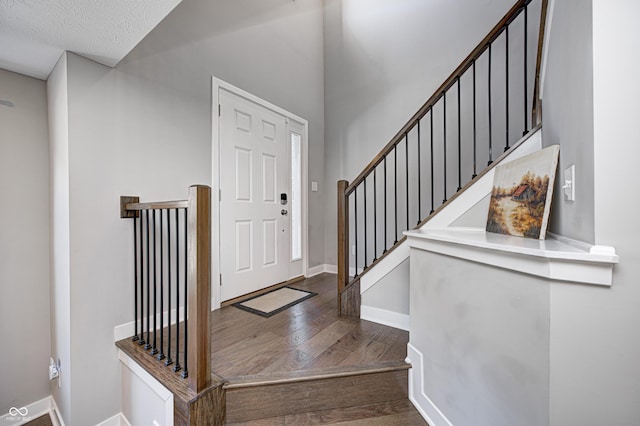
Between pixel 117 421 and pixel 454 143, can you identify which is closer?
pixel 117 421

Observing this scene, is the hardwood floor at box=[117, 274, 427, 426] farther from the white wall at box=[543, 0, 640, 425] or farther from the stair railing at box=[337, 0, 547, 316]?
the white wall at box=[543, 0, 640, 425]

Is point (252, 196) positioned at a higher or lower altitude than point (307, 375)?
higher

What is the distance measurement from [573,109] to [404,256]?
1334mm

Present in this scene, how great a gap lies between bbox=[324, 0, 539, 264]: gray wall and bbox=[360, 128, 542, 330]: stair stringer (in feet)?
3.82

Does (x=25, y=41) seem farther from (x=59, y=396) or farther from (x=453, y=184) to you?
(x=453, y=184)

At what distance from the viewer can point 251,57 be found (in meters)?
2.74

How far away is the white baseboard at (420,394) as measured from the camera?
131cm

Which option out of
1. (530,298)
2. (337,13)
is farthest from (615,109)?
(337,13)

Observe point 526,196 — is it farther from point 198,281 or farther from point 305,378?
point 198,281

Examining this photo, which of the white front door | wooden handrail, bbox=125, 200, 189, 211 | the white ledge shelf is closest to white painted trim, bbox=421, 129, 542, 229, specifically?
the white ledge shelf

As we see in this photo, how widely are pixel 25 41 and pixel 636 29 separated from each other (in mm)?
2545

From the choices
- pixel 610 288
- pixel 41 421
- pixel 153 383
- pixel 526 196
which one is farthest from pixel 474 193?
pixel 41 421

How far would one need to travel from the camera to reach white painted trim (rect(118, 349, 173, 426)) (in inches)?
52.4

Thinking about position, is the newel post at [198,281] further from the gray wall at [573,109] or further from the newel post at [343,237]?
the gray wall at [573,109]
